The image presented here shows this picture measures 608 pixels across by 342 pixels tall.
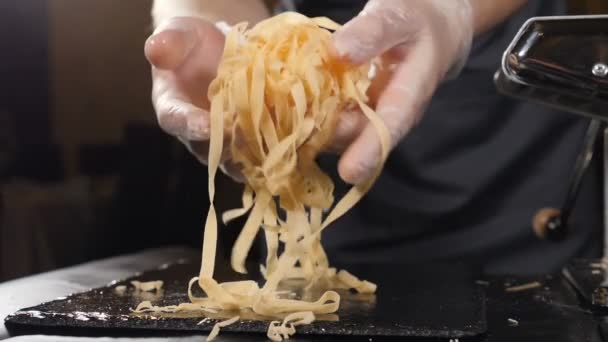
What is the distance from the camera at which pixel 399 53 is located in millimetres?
973

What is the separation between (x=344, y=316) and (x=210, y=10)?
65cm

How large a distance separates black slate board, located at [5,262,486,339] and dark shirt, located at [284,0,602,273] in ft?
1.26

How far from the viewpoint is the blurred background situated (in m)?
1.53

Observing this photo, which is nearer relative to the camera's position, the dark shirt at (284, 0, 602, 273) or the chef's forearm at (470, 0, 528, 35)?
the chef's forearm at (470, 0, 528, 35)

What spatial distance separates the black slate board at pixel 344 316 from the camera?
0.74 meters

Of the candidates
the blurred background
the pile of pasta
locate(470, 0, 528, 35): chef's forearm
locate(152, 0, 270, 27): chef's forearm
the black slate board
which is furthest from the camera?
the blurred background

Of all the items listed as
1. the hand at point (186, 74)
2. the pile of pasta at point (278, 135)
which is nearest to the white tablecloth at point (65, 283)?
the pile of pasta at point (278, 135)

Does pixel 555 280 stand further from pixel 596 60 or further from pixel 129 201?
pixel 129 201

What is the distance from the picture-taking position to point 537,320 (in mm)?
820

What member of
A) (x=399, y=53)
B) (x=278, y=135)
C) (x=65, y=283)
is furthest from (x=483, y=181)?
(x=65, y=283)

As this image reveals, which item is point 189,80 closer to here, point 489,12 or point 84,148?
point 489,12

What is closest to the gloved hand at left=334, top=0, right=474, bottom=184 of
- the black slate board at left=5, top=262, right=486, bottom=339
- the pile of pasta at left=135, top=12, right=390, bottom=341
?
the pile of pasta at left=135, top=12, right=390, bottom=341

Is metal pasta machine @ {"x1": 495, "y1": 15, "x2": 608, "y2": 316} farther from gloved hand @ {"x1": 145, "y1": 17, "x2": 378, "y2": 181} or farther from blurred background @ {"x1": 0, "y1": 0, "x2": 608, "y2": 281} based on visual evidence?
blurred background @ {"x1": 0, "y1": 0, "x2": 608, "y2": 281}

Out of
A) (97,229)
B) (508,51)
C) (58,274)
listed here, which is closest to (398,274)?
(508,51)
